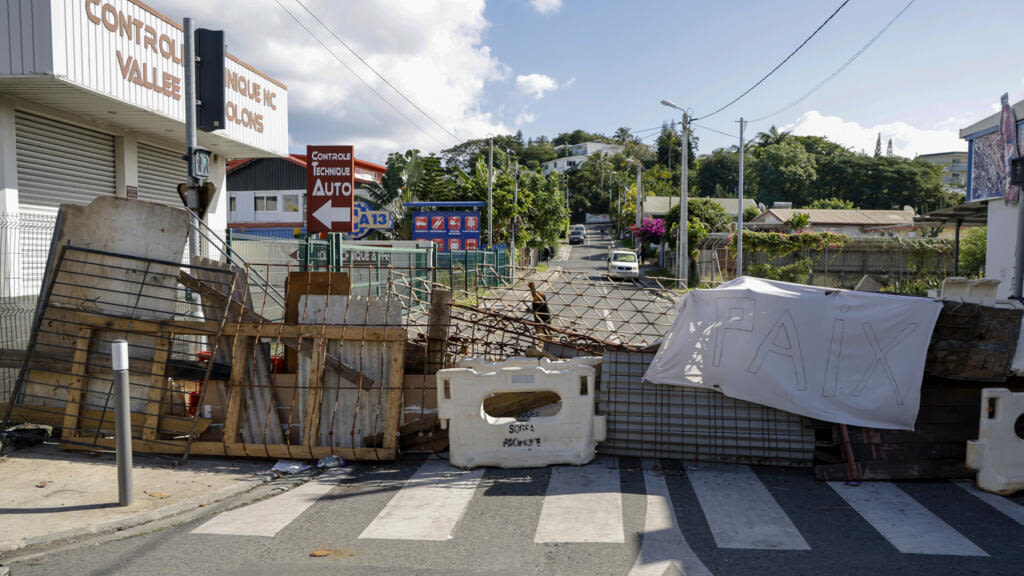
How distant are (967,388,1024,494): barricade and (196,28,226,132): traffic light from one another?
29.7 feet

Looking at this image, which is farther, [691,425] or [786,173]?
[786,173]

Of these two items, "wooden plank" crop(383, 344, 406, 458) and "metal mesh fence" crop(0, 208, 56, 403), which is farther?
"metal mesh fence" crop(0, 208, 56, 403)

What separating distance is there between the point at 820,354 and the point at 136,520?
20.1 ft

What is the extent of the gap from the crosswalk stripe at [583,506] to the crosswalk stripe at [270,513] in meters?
1.99

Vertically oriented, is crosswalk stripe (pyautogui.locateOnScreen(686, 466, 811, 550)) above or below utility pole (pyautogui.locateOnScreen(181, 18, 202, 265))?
below

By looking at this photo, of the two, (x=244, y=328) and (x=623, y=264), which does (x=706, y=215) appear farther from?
(x=244, y=328)

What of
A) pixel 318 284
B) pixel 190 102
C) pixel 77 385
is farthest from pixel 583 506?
pixel 190 102

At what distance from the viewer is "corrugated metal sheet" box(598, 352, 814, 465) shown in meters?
6.74

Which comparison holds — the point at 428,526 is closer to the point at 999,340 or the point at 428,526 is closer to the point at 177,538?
the point at 177,538

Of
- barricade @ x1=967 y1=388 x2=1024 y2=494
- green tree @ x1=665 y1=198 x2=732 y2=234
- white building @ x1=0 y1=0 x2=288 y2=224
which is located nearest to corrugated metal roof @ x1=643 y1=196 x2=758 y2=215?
green tree @ x1=665 y1=198 x2=732 y2=234

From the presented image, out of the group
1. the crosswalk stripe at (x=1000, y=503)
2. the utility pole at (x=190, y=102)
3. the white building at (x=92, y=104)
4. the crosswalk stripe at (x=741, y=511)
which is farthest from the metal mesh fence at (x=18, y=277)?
the crosswalk stripe at (x=1000, y=503)

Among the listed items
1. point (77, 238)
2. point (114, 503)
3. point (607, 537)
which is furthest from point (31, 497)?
point (607, 537)

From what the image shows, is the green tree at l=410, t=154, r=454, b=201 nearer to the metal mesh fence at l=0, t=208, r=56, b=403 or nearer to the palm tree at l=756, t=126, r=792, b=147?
the metal mesh fence at l=0, t=208, r=56, b=403

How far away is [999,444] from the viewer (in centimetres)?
598
